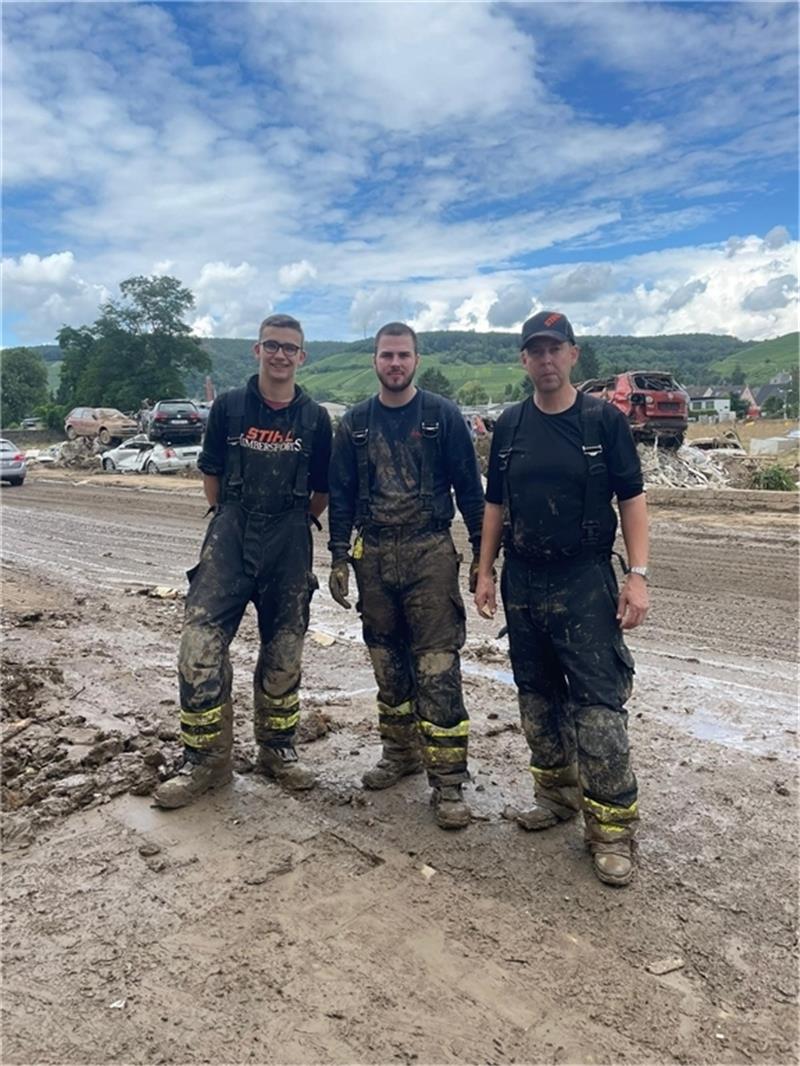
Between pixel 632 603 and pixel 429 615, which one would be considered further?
pixel 429 615

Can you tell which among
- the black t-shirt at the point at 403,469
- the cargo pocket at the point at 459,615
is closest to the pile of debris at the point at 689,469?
the black t-shirt at the point at 403,469

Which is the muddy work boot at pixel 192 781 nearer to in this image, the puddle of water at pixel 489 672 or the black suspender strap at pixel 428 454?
the black suspender strap at pixel 428 454

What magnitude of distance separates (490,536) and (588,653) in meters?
0.73

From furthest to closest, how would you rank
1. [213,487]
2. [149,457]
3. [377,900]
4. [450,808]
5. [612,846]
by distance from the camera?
[149,457]
[213,487]
[450,808]
[612,846]
[377,900]

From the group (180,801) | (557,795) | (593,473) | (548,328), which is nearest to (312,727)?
(180,801)

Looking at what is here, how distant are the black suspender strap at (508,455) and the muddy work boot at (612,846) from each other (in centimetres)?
132

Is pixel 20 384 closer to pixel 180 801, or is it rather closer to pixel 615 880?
pixel 180 801

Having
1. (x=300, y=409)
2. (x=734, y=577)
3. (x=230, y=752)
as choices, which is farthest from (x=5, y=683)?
(x=734, y=577)

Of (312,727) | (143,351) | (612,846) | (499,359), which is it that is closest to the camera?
(612,846)

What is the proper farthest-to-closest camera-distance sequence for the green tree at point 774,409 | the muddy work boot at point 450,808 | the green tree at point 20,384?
the green tree at point 774,409, the green tree at point 20,384, the muddy work boot at point 450,808

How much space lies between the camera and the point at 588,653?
129 inches

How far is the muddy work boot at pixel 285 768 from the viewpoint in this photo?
3994mm

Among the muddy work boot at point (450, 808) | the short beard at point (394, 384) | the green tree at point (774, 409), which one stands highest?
the green tree at point (774, 409)

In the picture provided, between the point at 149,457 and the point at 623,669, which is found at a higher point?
the point at 149,457
